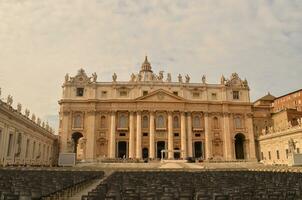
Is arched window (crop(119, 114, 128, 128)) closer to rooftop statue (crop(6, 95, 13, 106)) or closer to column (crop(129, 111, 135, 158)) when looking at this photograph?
column (crop(129, 111, 135, 158))

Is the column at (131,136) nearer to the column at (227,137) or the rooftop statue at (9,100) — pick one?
the column at (227,137)

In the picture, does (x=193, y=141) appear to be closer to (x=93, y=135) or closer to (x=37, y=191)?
(x=93, y=135)

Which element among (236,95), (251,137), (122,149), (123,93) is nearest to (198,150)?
(251,137)

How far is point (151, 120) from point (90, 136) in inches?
595

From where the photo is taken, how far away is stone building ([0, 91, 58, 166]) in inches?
1598

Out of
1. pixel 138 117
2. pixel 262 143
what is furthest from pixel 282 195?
pixel 262 143

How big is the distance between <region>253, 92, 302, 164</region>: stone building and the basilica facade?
375cm

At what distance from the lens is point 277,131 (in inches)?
2621

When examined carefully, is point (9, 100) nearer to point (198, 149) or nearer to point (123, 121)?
point (123, 121)

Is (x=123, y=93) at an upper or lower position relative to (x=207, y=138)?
upper

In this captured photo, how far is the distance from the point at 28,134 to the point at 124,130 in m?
27.7

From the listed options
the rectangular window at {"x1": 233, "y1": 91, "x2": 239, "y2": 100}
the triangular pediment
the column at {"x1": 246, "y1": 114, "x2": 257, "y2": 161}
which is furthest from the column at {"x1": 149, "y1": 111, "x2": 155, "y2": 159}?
the column at {"x1": 246, "y1": 114, "x2": 257, "y2": 161}

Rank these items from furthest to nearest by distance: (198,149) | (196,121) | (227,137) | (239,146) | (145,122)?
(239,146)
(196,121)
(198,149)
(227,137)
(145,122)

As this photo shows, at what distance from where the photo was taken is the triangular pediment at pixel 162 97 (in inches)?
2972
